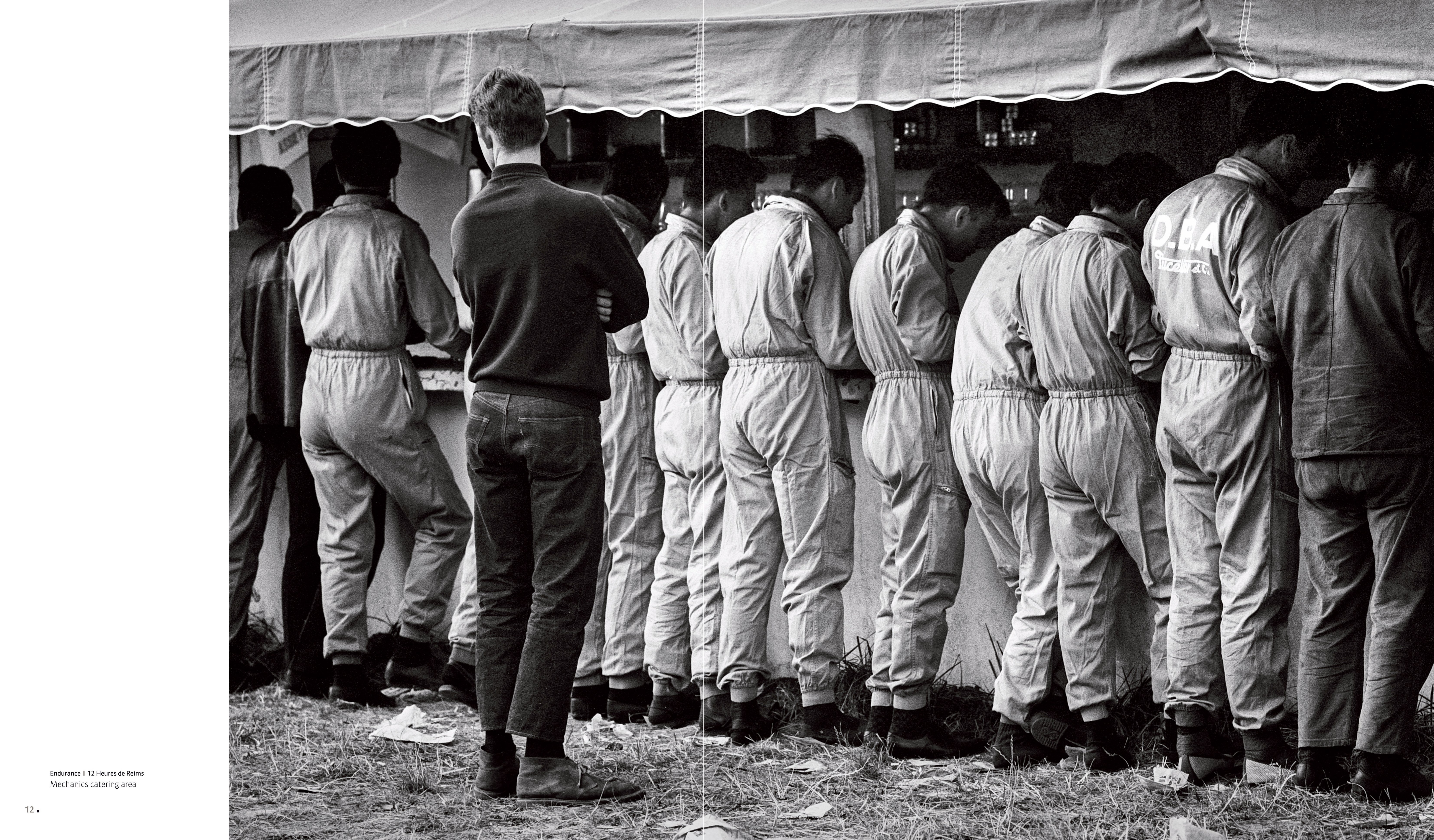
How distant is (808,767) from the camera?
18.7 feet

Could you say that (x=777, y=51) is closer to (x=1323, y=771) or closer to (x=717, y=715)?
(x=717, y=715)

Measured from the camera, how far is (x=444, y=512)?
700 centimetres

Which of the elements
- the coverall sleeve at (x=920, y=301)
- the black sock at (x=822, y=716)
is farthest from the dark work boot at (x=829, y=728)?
the coverall sleeve at (x=920, y=301)

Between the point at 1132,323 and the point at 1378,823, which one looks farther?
the point at 1132,323

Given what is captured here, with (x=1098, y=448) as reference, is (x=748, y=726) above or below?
below

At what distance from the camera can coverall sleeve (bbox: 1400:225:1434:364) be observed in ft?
15.8

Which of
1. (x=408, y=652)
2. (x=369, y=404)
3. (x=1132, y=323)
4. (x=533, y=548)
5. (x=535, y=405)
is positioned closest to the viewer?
(x=535, y=405)

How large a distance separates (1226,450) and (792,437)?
1501 mm

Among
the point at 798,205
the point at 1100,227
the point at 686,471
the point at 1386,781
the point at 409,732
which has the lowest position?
the point at 409,732

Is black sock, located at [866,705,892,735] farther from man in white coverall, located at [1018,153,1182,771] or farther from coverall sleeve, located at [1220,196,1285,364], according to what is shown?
coverall sleeve, located at [1220,196,1285,364]

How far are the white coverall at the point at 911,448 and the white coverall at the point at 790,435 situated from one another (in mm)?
129

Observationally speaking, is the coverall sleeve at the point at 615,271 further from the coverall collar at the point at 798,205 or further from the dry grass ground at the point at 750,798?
the dry grass ground at the point at 750,798

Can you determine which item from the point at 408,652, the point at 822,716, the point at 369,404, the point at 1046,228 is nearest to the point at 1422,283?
the point at 1046,228
